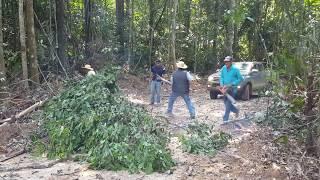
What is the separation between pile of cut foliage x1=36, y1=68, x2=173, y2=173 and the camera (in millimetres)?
8594

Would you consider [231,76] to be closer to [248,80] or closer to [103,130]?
[103,130]

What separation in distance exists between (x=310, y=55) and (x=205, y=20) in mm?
22346

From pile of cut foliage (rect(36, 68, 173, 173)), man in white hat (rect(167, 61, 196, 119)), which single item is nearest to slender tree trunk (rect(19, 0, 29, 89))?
pile of cut foliage (rect(36, 68, 173, 173))

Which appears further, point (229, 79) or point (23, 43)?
point (23, 43)

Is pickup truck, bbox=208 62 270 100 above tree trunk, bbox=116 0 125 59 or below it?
below

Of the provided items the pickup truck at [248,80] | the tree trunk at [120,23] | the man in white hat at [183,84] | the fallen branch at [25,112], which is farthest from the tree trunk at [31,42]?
the tree trunk at [120,23]

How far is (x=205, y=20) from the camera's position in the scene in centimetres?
2948

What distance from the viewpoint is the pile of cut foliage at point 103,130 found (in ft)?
28.2

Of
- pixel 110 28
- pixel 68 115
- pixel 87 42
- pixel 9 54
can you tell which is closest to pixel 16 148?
pixel 68 115

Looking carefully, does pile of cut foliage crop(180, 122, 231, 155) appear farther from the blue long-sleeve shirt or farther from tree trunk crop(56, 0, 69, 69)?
tree trunk crop(56, 0, 69, 69)

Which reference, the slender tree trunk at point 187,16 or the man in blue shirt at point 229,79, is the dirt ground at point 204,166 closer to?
the man in blue shirt at point 229,79

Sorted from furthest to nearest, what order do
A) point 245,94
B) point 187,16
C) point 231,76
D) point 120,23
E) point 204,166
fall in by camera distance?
point 187,16, point 120,23, point 245,94, point 231,76, point 204,166

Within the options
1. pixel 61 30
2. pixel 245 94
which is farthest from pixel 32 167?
pixel 61 30

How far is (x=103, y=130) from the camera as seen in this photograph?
30.9 ft
